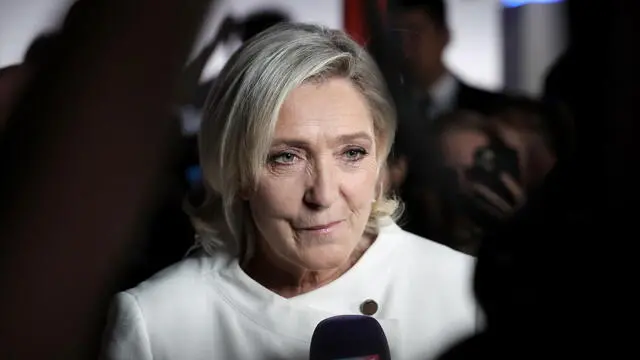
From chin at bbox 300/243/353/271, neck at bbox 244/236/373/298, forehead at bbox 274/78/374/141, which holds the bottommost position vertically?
neck at bbox 244/236/373/298

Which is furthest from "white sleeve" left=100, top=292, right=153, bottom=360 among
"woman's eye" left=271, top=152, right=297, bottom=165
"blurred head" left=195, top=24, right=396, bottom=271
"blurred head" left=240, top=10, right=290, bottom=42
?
"blurred head" left=240, top=10, right=290, bottom=42

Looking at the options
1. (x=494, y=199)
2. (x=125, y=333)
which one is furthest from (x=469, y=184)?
(x=125, y=333)

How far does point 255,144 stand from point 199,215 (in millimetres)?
120

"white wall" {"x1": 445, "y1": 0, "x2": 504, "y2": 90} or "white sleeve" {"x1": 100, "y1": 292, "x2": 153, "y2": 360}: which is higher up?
"white wall" {"x1": 445, "y1": 0, "x2": 504, "y2": 90}

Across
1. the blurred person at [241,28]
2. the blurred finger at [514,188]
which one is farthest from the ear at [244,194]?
the blurred finger at [514,188]

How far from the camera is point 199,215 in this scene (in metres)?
0.88

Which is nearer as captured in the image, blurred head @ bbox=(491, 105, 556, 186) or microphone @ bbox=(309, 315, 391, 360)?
microphone @ bbox=(309, 315, 391, 360)

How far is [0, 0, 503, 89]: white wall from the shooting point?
0.87m

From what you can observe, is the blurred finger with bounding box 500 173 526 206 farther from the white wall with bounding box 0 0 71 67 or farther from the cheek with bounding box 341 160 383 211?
the white wall with bounding box 0 0 71 67

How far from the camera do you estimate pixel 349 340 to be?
2.67 ft

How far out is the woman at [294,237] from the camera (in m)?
0.83

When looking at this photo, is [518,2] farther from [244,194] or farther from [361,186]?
[244,194]

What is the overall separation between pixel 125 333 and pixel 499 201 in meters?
0.49

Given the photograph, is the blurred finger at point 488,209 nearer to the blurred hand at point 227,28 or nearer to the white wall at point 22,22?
the blurred hand at point 227,28
